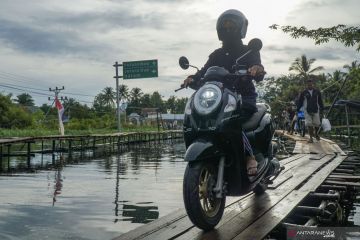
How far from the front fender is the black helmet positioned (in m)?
1.39

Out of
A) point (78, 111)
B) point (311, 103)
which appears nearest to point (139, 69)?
point (311, 103)

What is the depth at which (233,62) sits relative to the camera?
4.75 meters

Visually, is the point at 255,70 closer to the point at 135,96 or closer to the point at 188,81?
the point at 188,81

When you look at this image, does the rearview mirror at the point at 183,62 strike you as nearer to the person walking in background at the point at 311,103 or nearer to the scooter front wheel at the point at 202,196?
the scooter front wheel at the point at 202,196

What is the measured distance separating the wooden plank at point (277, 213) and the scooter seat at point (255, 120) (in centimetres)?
91

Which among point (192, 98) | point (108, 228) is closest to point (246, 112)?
point (192, 98)

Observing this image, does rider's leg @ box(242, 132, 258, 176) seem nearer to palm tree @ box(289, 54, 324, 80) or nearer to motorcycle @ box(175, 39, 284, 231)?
motorcycle @ box(175, 39, 284, 231)

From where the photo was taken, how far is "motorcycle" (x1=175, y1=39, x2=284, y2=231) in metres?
3.80

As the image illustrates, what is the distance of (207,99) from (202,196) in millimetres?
882

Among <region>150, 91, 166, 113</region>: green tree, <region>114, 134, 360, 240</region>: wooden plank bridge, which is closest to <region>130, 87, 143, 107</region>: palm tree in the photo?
<region>150, 91, 166, 113</region>: green tree

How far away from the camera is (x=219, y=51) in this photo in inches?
191

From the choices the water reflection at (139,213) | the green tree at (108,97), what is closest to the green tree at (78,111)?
the green tree at (108,97)

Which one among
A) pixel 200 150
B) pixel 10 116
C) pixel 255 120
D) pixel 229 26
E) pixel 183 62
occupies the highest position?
pixel 10 116

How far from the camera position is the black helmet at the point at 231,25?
4605 mm
